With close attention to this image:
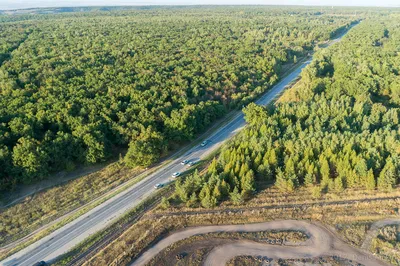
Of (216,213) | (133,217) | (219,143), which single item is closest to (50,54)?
(219,143)

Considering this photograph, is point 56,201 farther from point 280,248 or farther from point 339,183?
point 339,183

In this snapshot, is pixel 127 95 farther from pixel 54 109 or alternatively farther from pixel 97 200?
pixel 97 200

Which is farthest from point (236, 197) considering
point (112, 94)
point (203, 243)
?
point (112, 94)

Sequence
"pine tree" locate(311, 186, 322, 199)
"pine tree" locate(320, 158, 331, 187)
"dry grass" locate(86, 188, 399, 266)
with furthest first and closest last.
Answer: "pine tree" locate(320, 158, 331, 187)
"pine tree" locate(311, 186, 322, 199)
"dry grass" locate(86, 188, 399, 266)

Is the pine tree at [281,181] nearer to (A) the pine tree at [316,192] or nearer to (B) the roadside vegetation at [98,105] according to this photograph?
(A) the pine tree at [316,192]

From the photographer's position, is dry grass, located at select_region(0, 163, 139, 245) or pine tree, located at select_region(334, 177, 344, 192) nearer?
dry grass, located at select_region(0, 163, 139, 245)

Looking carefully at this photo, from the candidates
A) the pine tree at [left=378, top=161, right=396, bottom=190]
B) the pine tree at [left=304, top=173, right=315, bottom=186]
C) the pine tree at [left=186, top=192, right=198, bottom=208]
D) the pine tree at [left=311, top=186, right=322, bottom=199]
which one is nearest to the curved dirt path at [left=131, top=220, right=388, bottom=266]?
the pine tree at [left=186, top=192, right=198, bottom=208]

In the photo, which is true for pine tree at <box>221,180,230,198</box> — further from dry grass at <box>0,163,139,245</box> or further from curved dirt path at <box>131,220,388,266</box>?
dry grass at <box>0,163,139,245</box>
